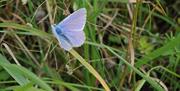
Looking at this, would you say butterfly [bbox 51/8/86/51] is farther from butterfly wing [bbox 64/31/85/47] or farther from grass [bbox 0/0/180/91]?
grass [bbox 0/0/180/91]

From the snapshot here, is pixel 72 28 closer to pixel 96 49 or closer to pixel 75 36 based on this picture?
pixel 75 36

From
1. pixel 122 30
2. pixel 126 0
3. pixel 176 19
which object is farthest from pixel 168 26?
pixel 126 0

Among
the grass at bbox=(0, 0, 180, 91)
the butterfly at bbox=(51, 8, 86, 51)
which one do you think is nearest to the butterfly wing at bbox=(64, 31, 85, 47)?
the butterfly at bbox=(51, 8, 86, 51)

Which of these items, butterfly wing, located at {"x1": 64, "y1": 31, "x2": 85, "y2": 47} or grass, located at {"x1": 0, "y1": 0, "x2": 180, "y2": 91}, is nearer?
butterfly wing, located at {"x1": 64, "y1": 31, "x2": 85, "y2": 47}

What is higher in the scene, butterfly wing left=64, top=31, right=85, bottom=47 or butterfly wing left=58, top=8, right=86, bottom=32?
butterfly wing left=58, top=8, right=86, bottom=32

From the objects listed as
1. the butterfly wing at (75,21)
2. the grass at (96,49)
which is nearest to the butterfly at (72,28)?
the butterfly wing at (75,21)

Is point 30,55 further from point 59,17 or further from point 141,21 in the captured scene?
point 141,21
